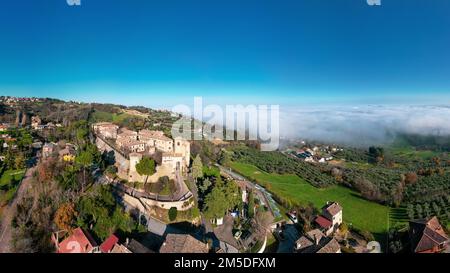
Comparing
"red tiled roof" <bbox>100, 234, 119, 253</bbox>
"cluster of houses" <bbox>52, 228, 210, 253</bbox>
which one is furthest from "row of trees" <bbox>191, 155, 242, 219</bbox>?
"red tiled roof" <bbox>100, 234, 119, 253</bbox>

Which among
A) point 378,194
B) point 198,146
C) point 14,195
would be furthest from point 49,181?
point 378,194

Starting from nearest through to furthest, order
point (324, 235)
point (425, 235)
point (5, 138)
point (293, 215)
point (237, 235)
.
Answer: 1. point (425, 235)
2. point (324, 235)
3. point (237, 235)
4. point (293, 215)
5. point (5, 138)

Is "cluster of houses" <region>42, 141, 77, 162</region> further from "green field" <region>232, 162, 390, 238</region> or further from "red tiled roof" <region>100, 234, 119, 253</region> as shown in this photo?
"green field" <region>232, 162, 390, 238</region>

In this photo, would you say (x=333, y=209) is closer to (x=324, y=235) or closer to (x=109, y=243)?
(x=324, y=235)

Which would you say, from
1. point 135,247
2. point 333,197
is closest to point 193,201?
point 135,247
